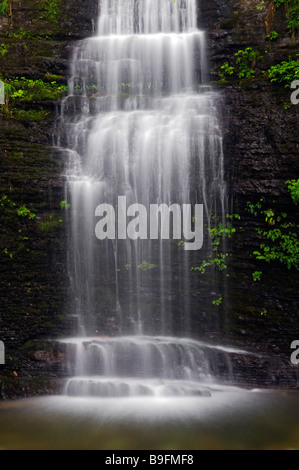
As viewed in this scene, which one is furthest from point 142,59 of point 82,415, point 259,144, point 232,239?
point 82,415

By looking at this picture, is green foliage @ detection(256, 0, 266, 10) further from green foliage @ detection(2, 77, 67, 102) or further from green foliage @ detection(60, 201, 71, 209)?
green foliage @ detection(60, 201, 71, 209)

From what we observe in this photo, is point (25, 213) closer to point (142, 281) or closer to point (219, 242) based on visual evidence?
point (142, 281)

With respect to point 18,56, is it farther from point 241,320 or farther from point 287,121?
point 241,320

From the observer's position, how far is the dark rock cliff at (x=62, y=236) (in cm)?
632

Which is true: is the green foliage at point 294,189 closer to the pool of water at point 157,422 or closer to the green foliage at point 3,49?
the pool of water at point 157,422

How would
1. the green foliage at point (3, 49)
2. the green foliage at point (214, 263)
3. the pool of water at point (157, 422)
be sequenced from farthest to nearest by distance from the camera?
the green foliage at point (3, 49) → the green foliage at point (214, 263) → the pool of water at point (157, 422)

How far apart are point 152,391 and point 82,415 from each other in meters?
1.13

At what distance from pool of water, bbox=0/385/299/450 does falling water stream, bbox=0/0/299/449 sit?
22mm

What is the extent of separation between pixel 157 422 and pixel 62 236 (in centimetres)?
362

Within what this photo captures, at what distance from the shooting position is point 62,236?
700 centimetres

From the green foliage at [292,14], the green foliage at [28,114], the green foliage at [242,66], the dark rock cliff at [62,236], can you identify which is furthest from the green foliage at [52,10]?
the green foliage at [292,14]

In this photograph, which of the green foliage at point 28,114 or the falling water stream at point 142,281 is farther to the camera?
the green foliage at point 28,114

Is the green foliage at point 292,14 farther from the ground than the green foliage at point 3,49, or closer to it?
closer to it

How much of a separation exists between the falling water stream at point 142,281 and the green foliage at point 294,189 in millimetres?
1162
